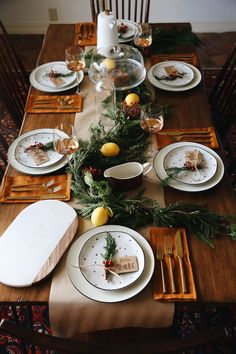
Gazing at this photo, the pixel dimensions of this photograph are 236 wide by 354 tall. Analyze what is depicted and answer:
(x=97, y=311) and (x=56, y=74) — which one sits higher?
(x=97, y=311)

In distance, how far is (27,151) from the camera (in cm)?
129

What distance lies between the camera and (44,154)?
127 centimetres

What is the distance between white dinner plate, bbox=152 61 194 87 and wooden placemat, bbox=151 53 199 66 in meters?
0.06

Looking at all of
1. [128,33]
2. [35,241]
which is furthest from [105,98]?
[35,241]

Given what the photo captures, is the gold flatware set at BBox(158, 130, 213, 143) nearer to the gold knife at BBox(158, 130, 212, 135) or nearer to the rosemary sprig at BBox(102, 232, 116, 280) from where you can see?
the gold knife at BBox(158, 130, 212, 135)

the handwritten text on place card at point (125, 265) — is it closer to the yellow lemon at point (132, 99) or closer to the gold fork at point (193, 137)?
the gold fork at point (193, 137)

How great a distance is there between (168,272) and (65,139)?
1.98 feet

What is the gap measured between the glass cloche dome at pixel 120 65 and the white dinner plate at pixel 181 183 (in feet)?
1.20

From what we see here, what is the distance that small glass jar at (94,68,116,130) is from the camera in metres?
1.40

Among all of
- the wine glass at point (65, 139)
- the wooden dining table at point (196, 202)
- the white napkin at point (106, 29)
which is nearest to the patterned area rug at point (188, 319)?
the wooden dining table at point (196, 202)

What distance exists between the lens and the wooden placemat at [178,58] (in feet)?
5.59

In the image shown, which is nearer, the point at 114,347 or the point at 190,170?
the point at 114,347

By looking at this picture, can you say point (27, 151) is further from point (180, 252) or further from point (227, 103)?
point (227, 103)

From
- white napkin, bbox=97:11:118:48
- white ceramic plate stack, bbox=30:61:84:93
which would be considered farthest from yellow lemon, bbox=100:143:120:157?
white napkin, bbox=97:11:118:48
